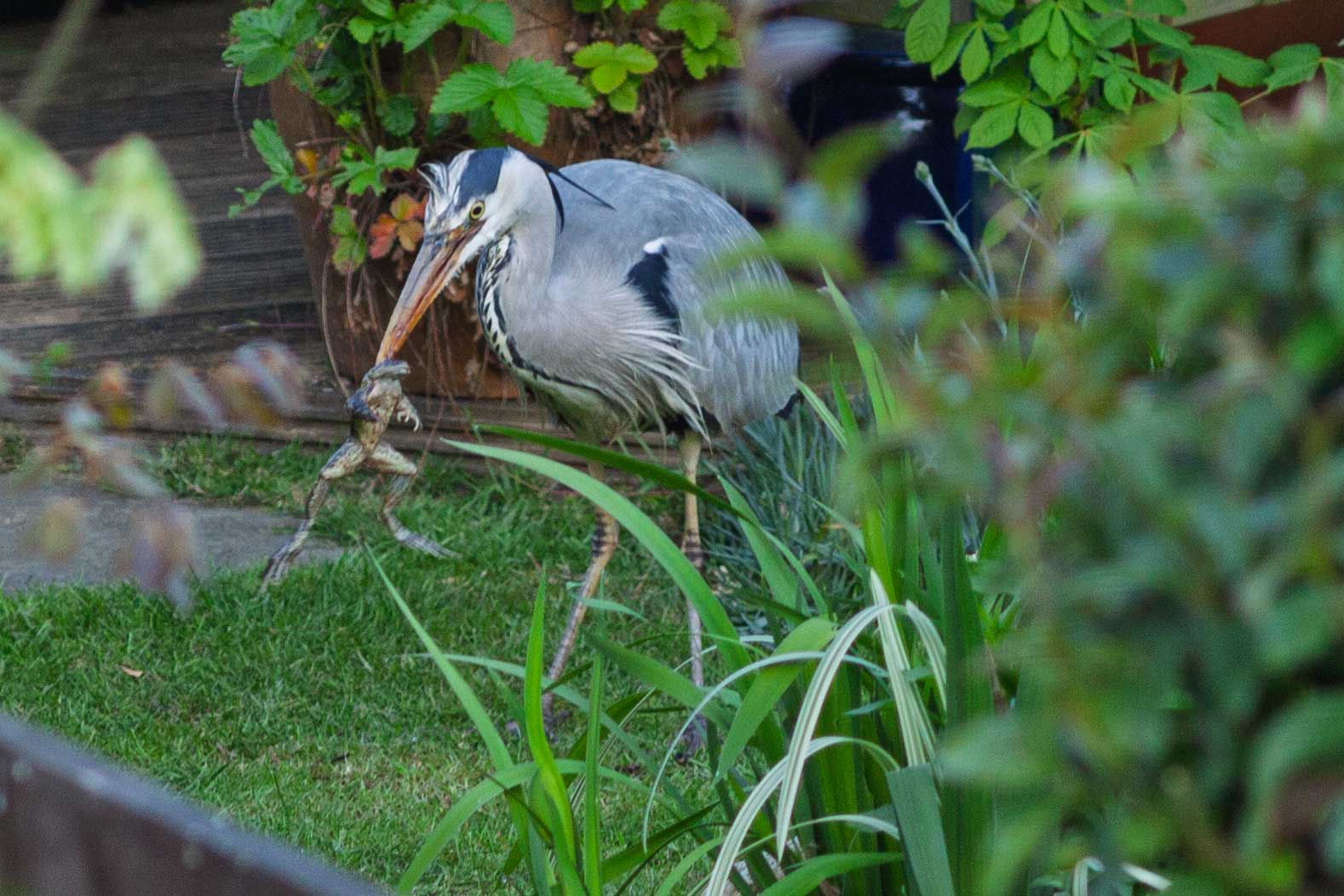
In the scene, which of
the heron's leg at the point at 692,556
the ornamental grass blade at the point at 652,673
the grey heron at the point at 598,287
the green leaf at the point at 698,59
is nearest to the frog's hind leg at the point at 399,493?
the grey heron at the point at 598,287

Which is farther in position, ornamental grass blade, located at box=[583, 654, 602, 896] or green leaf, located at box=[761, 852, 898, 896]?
ornamental grass blade, located at box=[583, 654, 602, 896]

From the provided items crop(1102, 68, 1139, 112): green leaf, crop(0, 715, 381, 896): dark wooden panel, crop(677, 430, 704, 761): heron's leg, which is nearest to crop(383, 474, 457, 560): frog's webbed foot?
crop(677, 430, 704, 761): heron's leg

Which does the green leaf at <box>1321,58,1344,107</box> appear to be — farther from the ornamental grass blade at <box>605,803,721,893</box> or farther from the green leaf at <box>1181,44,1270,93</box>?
the ornamental grass blade at <box>605,803,721,893</box>

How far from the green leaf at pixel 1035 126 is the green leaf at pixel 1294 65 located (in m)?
0.52

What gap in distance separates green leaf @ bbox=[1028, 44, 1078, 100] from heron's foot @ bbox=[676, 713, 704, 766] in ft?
5.76

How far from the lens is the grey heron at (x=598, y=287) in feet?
10.9

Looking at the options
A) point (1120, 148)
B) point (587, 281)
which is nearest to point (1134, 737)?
point (1120, 148)

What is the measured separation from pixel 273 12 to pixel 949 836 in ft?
9.54

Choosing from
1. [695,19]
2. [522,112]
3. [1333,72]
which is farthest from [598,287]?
[1333,72]

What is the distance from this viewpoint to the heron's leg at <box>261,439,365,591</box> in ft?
11.8

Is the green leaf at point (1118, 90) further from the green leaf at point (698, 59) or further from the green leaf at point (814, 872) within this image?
the green leaf at point (814, 872)

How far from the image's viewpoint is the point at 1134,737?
63 centimetres

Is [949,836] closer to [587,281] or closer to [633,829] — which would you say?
[633,829]

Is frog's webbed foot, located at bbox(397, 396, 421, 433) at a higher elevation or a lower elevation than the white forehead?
lower
